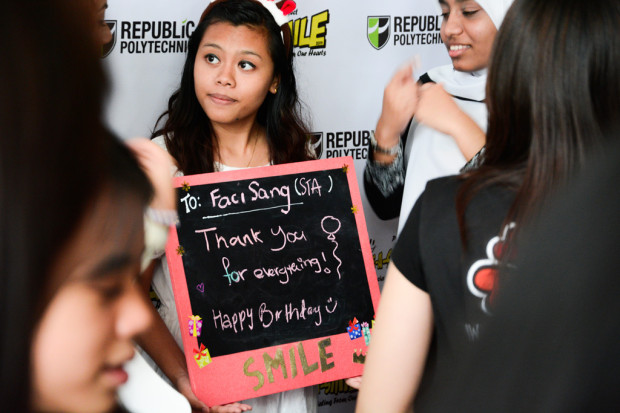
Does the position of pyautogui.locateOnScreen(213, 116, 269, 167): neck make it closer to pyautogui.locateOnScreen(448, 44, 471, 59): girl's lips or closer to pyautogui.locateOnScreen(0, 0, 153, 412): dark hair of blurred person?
pyautogui.locateOnScreen(448, 44, 471, 59): girl's lips

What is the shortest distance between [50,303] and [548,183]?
51cm

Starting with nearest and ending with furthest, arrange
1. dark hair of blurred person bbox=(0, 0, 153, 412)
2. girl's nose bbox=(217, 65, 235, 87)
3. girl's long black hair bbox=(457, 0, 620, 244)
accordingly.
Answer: dark hair of blurred person bbox=(0, 0, 153, 412)
girl's long black hair bbox=(457, 0, 620, 244)
girl's nose bbox=(217, 65, 235, 87)

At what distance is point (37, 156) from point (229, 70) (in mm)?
1297

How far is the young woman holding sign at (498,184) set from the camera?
0.73m

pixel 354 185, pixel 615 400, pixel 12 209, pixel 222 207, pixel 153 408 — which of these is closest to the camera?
pixel 12 209

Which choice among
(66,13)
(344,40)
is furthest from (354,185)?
(66,13)

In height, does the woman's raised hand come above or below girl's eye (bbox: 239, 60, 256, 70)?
below

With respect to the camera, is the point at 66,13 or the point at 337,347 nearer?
the point at 66,13

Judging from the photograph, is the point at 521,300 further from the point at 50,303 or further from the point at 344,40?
the point at 344,40

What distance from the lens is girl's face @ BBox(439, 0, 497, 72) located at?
5.60 feet

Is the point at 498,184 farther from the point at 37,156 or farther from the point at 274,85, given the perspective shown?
the point at 274,85

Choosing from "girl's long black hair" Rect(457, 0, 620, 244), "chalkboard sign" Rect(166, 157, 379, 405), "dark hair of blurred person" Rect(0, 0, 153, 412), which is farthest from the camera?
"chalkboard sign" Rect(166, 157, 379, 405)

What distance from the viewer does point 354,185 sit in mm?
1665

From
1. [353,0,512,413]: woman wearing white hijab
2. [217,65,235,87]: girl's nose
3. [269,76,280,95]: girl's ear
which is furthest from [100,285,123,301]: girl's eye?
[269,76,280,95]: girl's ear
